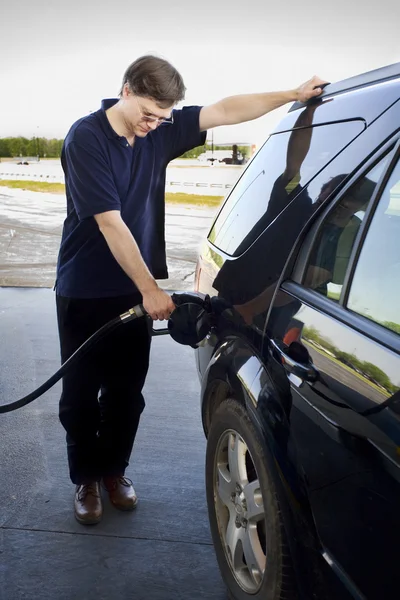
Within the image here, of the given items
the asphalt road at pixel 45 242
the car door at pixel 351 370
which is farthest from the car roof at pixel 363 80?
the asphalt road at pixel 45 242

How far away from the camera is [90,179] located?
2.41 m

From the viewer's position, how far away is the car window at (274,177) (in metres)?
1.98

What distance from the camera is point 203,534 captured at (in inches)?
108

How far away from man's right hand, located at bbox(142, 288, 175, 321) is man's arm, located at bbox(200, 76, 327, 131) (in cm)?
78

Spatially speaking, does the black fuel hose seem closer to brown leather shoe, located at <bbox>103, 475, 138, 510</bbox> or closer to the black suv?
the black suv

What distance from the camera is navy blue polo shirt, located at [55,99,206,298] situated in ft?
7.95

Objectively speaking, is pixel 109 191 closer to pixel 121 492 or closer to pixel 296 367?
pixel 296 367

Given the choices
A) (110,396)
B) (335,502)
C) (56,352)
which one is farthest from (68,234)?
(56,352)

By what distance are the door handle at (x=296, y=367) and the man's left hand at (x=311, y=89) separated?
0.94 meters

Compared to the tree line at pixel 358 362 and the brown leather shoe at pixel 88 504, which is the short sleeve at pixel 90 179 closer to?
the tree line at pixel 358 362

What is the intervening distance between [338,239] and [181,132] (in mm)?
1194

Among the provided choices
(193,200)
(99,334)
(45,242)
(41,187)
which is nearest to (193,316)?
(99,334)

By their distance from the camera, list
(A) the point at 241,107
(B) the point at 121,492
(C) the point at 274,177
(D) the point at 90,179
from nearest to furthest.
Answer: (C) the point at 274,177
(D) the point at 90,179
(A) the point at 241,107
(B) the point at 121,492

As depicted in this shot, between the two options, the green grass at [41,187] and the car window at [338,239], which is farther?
the green grass at [41,187]
